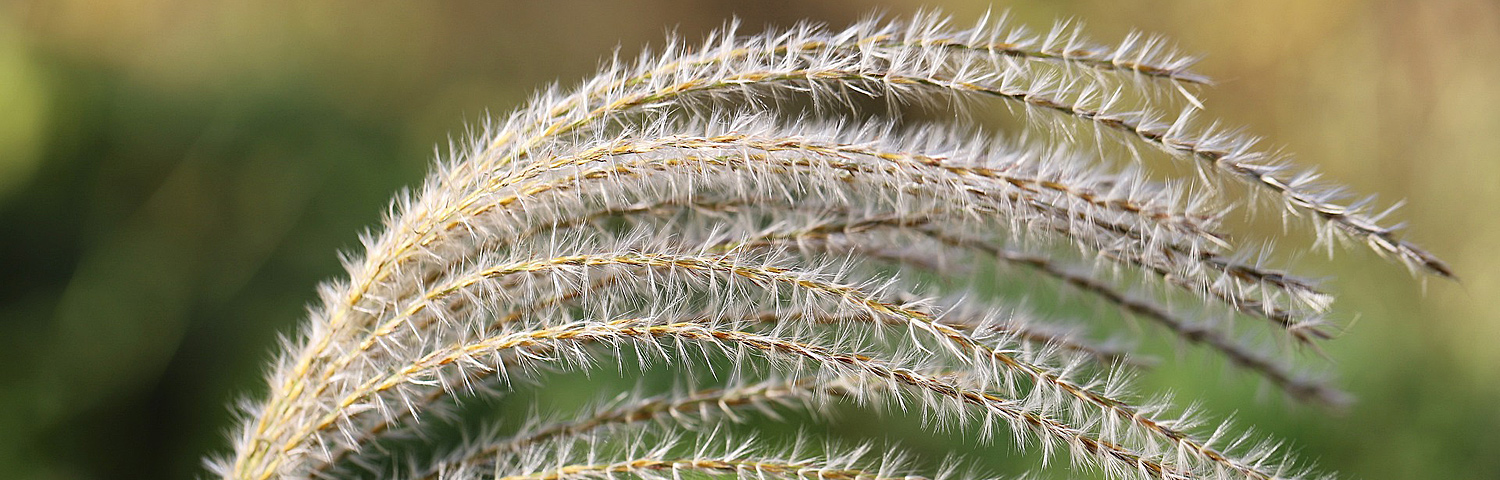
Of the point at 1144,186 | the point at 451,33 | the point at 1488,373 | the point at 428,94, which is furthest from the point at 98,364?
the point at 1488,373

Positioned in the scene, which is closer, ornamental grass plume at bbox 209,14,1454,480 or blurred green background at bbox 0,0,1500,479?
ornamental grass plume at bbox 209,14,1454,480

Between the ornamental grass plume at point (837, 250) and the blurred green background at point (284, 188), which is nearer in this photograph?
the ornamental grass plume at point (837, 250)

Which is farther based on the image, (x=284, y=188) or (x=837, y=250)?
(x=284, y=188)

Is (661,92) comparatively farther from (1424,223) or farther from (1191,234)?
(1424,223)
